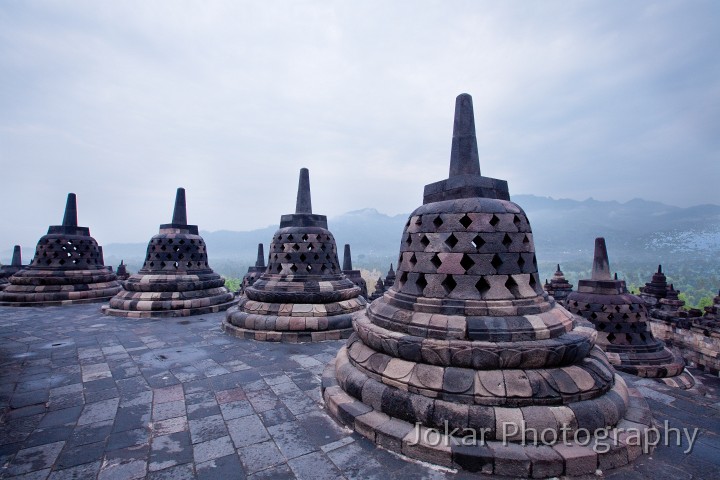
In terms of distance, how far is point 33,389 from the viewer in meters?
4.70

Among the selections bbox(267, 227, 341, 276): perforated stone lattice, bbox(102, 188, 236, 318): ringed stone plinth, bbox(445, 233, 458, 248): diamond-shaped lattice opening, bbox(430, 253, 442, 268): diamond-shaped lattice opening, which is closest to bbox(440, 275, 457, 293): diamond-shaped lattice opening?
bbox(430, 253, 442, 268): diamond-shaped lattice opening

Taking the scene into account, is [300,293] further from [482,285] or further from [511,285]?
[511,285]

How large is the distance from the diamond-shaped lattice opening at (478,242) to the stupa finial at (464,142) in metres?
1.01

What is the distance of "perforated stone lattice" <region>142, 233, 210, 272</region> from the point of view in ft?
36.9

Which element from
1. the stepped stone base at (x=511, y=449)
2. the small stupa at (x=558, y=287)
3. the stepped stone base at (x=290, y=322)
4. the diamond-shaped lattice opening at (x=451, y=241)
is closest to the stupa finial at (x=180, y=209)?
the stepped stone base at (x=290, y=322)

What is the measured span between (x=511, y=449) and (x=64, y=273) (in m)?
15.5

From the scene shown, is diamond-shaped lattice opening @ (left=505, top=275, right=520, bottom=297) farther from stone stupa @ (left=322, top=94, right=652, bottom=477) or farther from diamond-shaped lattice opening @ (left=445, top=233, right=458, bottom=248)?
diamond-shaped lattice opening @ (left=445, top=233, right=458, bottom=248)

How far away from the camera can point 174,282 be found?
10.8 meters

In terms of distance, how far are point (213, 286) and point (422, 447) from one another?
Answer: 10.5 metres

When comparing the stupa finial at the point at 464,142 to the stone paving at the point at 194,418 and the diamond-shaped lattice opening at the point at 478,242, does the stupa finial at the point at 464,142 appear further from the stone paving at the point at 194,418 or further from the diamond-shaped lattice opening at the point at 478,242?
the stone paving at the point at 194,418

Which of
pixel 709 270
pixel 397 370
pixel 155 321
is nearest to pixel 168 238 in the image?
pixel 155 321

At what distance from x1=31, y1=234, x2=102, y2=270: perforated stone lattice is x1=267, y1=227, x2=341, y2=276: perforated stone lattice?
931 centimetres

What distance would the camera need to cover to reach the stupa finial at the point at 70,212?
13.3 meters

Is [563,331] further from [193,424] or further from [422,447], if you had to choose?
[193,424]
